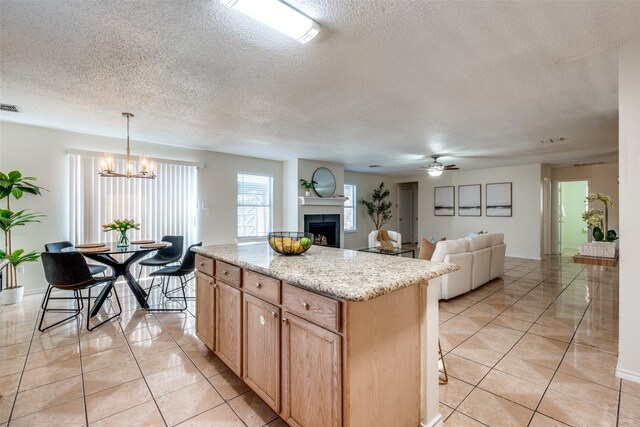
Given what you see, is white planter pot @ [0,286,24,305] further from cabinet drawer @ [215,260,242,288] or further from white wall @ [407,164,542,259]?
white wall @ [407,164,542,259]

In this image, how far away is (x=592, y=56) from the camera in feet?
7.02

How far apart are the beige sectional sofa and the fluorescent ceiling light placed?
3.10 metres

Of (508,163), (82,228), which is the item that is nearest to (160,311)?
(82,228)

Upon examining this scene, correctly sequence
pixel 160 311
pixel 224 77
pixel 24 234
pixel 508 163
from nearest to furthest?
pixel 224 77 < pixel 160 311 < pixel 24 234 < pixel 508 163

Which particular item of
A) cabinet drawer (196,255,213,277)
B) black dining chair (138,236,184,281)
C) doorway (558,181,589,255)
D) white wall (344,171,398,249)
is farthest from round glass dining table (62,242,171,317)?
doorway (558,181,589,255)

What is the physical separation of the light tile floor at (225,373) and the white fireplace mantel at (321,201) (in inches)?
137

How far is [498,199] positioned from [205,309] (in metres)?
7.66

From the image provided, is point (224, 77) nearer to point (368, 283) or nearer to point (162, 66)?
point (162, 66)

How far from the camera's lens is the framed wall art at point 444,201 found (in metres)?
8.52

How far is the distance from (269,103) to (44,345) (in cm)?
309

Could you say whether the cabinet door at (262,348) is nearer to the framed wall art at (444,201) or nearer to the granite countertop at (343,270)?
the granite countertop at (343,270)

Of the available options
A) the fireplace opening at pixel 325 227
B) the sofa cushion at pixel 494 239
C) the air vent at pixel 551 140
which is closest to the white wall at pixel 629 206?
the sofa cushion at pixel 494 239

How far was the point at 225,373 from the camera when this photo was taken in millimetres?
2219

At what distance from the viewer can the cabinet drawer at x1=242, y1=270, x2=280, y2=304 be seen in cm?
165
